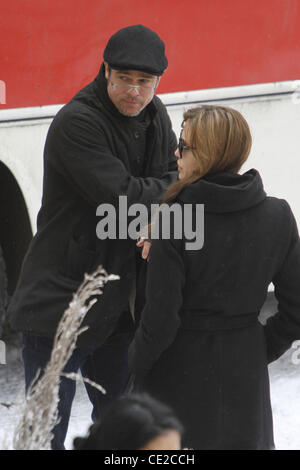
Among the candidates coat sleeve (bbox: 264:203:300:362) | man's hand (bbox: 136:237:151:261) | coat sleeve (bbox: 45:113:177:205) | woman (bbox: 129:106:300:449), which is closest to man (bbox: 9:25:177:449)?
coat sleeve (bbox: 45:113:177:205)

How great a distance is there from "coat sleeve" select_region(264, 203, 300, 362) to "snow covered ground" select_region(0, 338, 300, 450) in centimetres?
105

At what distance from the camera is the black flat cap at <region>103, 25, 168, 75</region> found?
2309 mm

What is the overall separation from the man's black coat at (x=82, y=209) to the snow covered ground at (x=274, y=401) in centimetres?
74

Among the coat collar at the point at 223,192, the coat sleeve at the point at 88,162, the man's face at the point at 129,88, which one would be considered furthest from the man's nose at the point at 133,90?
the coat collar at the point at 223,192

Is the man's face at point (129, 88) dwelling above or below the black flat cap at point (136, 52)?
below

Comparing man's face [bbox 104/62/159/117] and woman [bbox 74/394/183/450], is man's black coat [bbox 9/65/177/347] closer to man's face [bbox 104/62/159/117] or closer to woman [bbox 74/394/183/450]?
man's face [bbox 104/62/159/117]

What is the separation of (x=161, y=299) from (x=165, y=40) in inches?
70.6

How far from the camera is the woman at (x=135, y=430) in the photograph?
142 centimetres

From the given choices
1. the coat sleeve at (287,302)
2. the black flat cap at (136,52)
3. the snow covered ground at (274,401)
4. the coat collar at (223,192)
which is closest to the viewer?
the coat collar at (223,192)

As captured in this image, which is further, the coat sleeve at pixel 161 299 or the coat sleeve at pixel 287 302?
the coat sleeve at pixel 287 302

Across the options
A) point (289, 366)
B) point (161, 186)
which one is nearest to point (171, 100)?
point (161, 186)

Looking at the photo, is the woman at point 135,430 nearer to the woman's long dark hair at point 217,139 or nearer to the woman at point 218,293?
the woman at point 218,293

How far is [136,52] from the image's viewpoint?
232cm

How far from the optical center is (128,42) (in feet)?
7.63
